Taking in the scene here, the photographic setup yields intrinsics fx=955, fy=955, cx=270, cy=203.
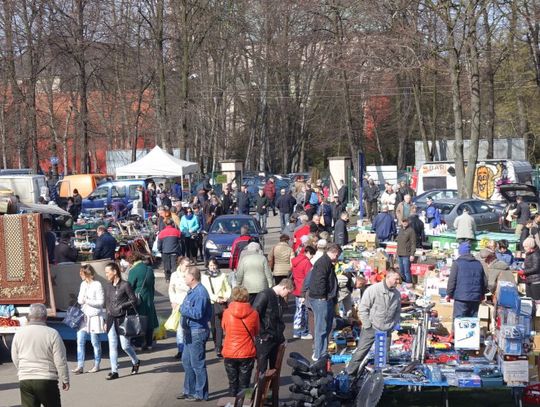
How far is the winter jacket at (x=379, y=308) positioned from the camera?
12.2 meters

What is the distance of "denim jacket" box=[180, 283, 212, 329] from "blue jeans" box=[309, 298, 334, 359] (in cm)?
231

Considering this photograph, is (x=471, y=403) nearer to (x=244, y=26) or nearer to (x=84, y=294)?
(x=84, y=294)

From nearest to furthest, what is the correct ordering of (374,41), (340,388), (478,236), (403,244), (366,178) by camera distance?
(340,388), (403,244), (478,236), (374,41), (366,178)

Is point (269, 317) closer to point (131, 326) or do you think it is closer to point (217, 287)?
point (131, 326)

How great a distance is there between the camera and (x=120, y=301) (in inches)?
519

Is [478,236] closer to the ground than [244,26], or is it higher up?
closer to the ground

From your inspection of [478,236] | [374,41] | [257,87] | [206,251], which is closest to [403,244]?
[478,236]

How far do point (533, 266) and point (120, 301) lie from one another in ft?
23.6

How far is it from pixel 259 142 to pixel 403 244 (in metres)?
51.2

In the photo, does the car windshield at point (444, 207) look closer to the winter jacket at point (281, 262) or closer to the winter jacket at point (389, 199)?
the winter jacket at point (389, 199)

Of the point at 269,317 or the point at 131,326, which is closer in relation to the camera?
the point at 269,317

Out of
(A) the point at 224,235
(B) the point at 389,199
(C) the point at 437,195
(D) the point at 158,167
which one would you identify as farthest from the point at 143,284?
(D) the point at 158,167

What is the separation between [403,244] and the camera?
66.6 ft

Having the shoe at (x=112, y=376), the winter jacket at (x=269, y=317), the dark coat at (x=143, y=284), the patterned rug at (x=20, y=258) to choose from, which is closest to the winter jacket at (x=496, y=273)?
the winter jacket at (x=269, y=317)
